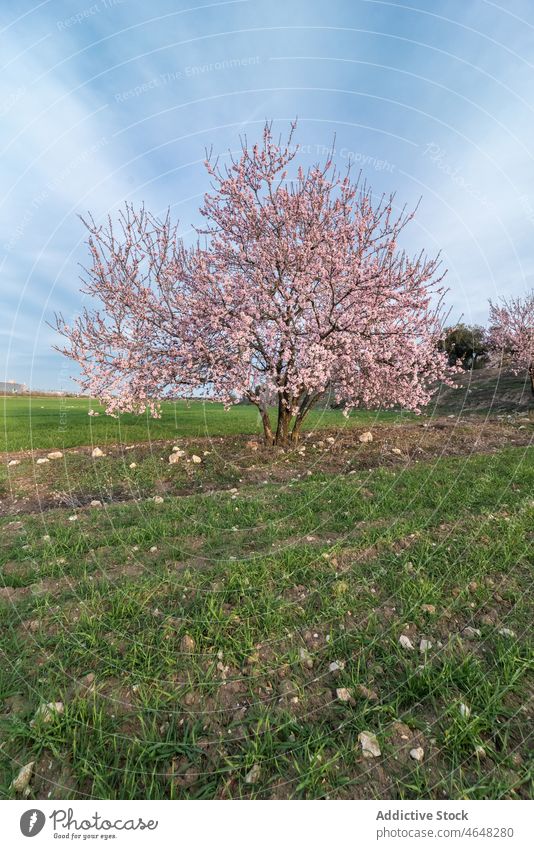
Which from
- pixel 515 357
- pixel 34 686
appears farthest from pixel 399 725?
pixel 515 357

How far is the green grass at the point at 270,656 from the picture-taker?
8.95ft

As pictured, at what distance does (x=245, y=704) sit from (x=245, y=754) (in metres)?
0.46

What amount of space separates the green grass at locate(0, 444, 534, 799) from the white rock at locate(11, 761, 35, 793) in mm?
57

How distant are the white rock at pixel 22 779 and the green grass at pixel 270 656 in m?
0.06

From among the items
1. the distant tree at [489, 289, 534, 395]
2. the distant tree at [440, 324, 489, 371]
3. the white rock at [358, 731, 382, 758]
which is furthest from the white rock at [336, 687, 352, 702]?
the distant tree at [440, 324, 489, 371]

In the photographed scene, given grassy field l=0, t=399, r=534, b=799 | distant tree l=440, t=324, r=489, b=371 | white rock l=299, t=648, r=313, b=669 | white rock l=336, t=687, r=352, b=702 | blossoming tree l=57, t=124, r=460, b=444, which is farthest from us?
distant tree l=440, t=324, r=489, b=371

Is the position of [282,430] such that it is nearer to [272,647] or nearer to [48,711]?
[272,647]

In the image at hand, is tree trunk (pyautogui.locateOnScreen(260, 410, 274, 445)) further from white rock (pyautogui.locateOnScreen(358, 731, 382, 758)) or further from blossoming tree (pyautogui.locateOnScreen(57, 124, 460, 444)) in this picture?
white rock (pyautogui.locateOnScreen(358, 731, 382, 758))

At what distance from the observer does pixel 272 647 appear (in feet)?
12.8

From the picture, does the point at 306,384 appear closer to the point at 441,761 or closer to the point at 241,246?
the point at 241,246

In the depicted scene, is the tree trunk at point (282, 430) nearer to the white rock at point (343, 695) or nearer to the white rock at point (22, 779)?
Result: the white rock at point (343, 695)

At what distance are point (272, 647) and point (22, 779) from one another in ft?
7.45

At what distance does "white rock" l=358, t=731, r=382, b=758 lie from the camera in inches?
109

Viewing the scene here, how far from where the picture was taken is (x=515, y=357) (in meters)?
32.1
